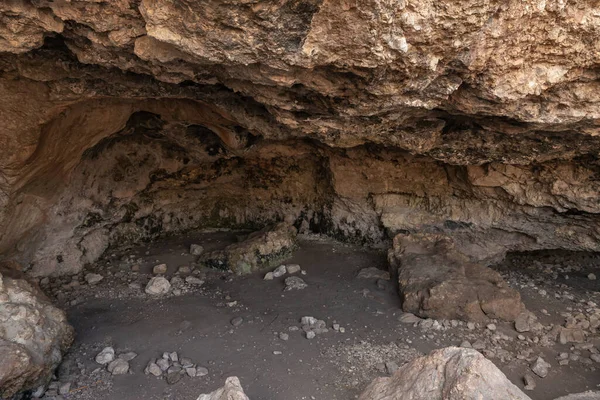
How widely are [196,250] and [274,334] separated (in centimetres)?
227

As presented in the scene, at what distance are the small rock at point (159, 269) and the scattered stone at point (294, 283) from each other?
1.51m

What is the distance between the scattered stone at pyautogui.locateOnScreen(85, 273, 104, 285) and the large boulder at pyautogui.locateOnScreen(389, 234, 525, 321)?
335 cm

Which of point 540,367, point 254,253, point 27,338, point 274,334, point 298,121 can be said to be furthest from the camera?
point 254,253

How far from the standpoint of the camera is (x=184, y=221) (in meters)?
6.78

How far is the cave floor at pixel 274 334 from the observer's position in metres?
3.42

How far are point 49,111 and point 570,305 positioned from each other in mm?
5112

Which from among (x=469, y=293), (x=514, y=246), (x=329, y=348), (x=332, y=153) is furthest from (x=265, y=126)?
(x=514, y=246)

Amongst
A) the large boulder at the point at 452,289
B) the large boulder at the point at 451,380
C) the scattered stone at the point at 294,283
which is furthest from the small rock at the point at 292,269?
the large boulder at the point at 451,380

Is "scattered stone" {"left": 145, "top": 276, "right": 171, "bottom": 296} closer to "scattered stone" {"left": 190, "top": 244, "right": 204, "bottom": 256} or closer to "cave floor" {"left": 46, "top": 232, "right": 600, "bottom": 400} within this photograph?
"cave floor" {"left": 46, "top": 232, "right": 600, "bottom": 400}

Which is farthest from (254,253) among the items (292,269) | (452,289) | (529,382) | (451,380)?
(451,380)

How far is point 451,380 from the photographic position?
2.40m

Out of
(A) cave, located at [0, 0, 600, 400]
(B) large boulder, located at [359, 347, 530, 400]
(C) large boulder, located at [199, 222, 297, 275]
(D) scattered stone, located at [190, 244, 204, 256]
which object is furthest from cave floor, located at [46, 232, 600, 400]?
(B) large boulder, located at [359, 347, 530, 400]

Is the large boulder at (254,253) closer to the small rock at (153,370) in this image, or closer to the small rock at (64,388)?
the small rock at (153,370)

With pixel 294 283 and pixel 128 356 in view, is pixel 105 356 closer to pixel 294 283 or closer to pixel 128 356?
pixel 128 356
